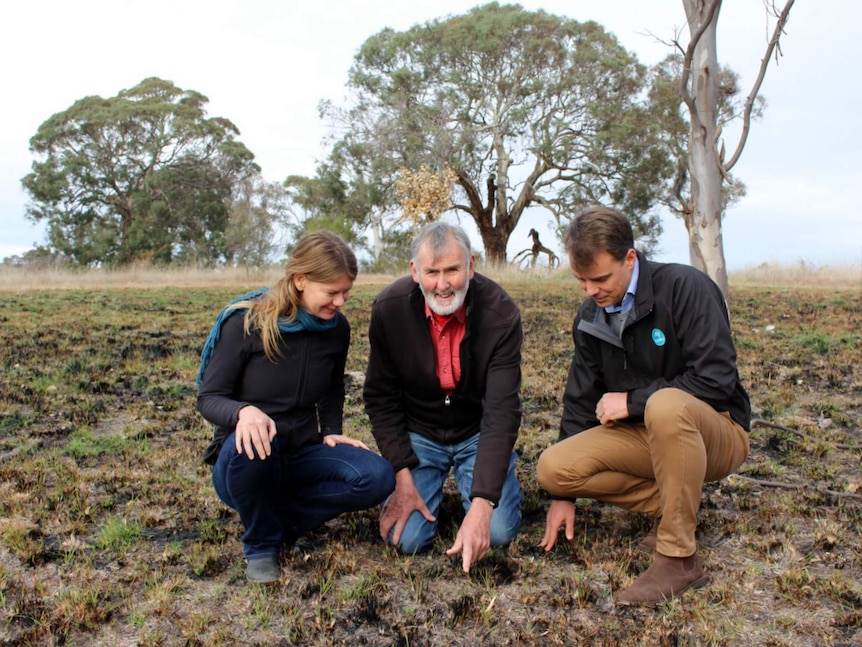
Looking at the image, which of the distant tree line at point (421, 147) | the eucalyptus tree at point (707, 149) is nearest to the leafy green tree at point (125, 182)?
the distant tree line at point (421, 147)

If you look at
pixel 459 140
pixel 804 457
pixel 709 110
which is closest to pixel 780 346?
pixel 709 110

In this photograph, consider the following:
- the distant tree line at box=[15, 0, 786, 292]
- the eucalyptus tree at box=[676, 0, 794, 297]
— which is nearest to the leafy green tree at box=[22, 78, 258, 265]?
the distant tree line at box=[15, 0, 786, 292]

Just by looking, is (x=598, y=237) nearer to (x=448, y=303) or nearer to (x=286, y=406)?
(x=448, y=303)

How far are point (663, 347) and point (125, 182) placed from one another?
35.2m

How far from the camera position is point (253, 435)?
306 centimetres

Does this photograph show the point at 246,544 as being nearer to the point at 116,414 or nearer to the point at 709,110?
the point at 116,414

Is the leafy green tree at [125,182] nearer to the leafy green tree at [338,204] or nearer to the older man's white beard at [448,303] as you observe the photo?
the leafy green tree at [338,204]

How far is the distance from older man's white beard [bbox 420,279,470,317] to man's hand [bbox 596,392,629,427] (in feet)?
2.56

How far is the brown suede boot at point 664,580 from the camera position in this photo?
2.93 meters

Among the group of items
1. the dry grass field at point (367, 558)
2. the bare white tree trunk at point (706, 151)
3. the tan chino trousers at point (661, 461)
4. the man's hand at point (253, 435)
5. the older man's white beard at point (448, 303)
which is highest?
the bare white tree trunk at point (706, 151)

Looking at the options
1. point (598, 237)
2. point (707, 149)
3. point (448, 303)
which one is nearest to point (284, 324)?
point (448, 303)

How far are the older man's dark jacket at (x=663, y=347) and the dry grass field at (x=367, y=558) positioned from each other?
0.66 m

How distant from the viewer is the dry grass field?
2.75 metres

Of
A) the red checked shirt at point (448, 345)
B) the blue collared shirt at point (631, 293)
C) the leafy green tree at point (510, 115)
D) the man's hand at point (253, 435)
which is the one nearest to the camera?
the man's hand at point (253, 435)
